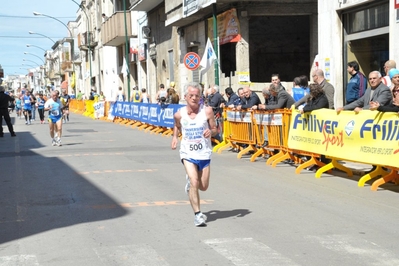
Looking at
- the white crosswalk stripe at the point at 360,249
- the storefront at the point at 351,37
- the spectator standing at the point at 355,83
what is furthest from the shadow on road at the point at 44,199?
the storefront at the point at 351,37

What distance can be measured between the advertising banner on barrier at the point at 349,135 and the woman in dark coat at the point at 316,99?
135 mm

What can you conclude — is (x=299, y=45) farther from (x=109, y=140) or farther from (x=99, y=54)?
(x=99, y=54)

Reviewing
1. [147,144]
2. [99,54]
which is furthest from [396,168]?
[99,54]

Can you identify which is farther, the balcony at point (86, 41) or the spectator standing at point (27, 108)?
the balcony at point (86, 41)

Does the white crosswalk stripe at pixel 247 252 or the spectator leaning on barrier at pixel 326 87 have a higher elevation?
the spectator leaning on barrier at pixel 326 87

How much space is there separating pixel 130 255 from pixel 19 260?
1050 millimetres

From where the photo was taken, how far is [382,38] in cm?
1742

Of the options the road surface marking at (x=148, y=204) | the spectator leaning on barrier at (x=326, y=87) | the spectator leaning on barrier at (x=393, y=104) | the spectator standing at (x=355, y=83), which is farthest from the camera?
the spectator leaning on barrier at (x=326, y=87)

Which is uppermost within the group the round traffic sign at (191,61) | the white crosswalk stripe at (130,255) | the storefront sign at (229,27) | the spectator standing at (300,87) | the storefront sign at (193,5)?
the storefront sign at (193,5)

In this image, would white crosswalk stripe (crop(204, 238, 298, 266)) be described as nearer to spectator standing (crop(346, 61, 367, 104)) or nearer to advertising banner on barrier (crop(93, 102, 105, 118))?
spectator standing (crop(346, 61, 367, 104))

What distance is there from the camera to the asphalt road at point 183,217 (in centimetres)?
651

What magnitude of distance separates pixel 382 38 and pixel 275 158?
17.0ft

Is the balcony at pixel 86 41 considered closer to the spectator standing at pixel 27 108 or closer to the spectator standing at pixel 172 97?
the spectator standing at pixel 27 108

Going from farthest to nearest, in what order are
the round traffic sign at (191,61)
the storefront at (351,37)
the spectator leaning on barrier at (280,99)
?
the round traffic sign at (191,61)
the storefront at (351,37)
the spectator leaning on barrier at (280,99)
